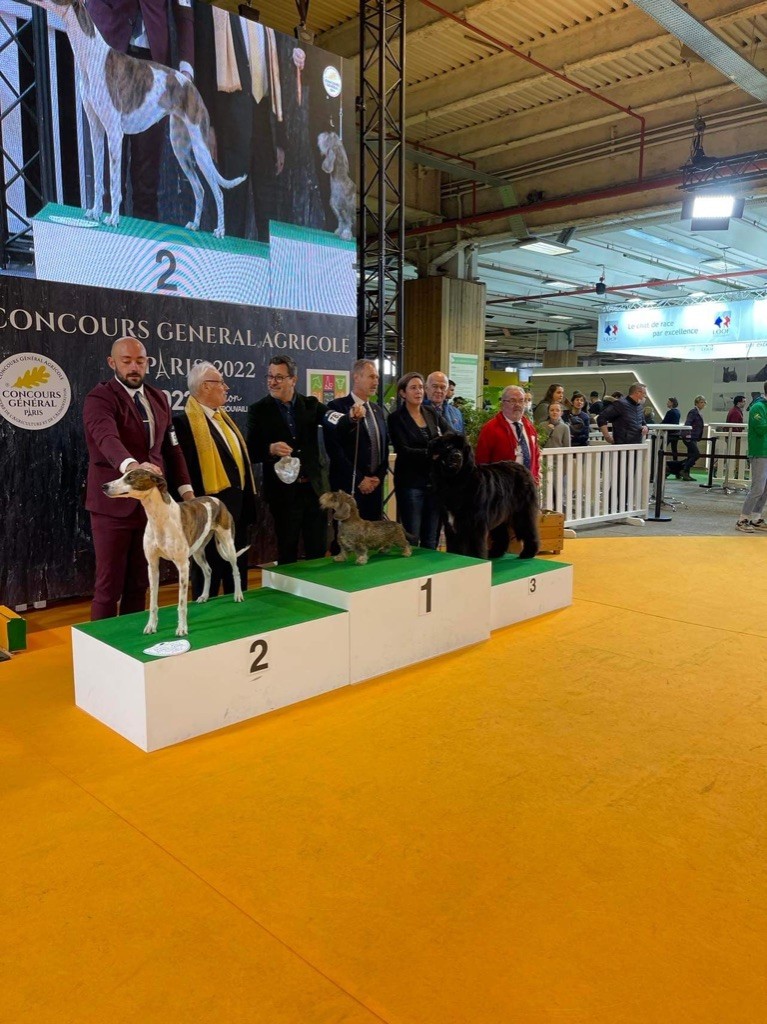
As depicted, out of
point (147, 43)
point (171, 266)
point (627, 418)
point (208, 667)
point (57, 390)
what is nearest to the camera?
point (208, 667)

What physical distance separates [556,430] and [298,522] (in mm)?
4332

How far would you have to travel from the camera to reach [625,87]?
28.9 ft

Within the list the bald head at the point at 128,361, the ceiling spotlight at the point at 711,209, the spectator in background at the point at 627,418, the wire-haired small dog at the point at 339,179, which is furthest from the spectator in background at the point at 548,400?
the bald head at the point at 128,361

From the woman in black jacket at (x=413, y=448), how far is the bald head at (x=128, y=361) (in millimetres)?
1572

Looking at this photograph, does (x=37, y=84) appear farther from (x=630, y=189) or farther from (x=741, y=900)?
(x=630, y=189)

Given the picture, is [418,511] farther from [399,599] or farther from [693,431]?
[693,431]

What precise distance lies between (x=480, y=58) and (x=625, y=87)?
6.51 ft

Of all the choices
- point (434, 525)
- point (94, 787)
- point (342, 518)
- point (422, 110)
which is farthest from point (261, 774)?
point (422, 110)

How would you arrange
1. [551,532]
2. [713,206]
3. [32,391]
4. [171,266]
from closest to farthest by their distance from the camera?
[32,391] < [171,266] < [551,532] < [713,206]

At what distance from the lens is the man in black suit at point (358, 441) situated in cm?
402

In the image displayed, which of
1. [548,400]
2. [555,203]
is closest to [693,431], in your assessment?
[555,203]

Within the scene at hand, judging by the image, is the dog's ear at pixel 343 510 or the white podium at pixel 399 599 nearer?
the white podium at pixel 399 599

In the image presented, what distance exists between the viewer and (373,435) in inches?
165

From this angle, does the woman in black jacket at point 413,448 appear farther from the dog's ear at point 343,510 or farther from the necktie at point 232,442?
the necktie at point 232,442
